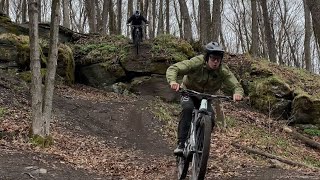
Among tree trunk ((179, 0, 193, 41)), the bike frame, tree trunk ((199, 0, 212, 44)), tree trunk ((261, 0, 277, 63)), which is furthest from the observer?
tree trunk ((261, 0, 277, 63))

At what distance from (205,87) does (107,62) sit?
1179 centimetres

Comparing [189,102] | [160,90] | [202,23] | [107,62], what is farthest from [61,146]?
[202,23]

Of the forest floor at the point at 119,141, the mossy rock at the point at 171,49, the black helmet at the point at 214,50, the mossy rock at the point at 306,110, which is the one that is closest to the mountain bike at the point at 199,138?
the black helmet at the point at 214,50

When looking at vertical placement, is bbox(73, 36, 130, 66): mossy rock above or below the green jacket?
above

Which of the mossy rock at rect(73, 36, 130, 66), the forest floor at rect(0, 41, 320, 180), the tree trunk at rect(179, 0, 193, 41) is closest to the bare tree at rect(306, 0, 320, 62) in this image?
the forest floor at rect(0, 41, 320, 180)

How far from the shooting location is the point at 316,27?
898 cm

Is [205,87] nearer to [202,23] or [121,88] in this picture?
[121,88]

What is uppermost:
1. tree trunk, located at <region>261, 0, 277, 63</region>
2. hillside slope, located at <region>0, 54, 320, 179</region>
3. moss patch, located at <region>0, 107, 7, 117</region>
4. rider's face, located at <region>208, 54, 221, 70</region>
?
tree trunk, located at <region>261, 0, 277, 63</region>

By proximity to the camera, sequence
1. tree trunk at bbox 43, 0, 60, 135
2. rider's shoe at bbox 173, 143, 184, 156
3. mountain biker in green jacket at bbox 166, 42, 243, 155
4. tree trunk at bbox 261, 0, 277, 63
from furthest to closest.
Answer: tree trunk at bbox 261, 0, 277, 63, tree trunk at bbox 43, 0, 60, 135, rider's shoe at bbox 173, 143, 184, 156, mountain biker in green jacket at bbox 166, 42, 243, 155

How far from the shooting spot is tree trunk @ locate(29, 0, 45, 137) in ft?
28.1

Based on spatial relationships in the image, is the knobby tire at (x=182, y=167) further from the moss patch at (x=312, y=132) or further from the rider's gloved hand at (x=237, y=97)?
the moss patch at (x=312, y=132)

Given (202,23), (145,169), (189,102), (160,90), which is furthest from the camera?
(202,23)

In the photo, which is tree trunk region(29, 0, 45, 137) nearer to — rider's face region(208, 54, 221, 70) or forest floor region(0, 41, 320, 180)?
forest floor region(0, 41, 320, 180)

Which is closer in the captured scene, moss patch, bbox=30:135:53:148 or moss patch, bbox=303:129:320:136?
moss patch, bbox=30:135:53:148
